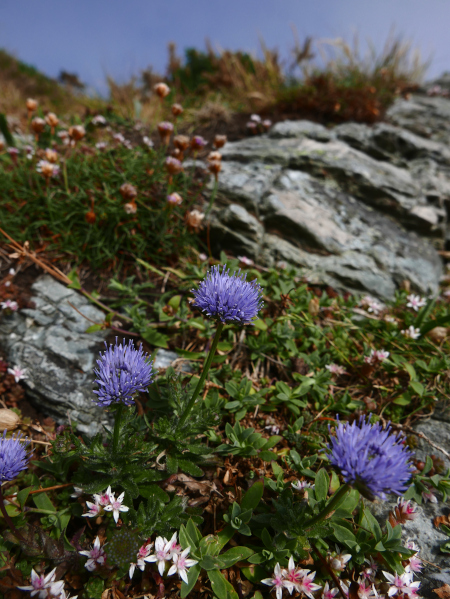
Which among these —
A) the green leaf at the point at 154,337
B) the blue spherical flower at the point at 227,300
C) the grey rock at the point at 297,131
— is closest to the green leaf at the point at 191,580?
the blue spherical flower at the point at 227,300

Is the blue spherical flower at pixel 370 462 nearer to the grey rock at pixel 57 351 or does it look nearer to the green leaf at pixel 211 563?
the green leaf at pixel 211 563

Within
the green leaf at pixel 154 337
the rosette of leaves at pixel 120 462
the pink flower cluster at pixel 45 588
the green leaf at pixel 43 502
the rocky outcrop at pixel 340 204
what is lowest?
the pink flower cluster at pixel 45 588

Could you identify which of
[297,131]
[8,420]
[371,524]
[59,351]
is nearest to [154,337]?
[59,351]

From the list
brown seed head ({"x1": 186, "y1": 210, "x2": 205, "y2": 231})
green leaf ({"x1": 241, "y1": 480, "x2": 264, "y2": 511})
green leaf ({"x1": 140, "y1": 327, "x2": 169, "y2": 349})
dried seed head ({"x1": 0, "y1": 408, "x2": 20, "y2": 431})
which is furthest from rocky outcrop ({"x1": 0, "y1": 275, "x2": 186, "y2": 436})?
brown seed head ({"x1": 186, "y1": 210, "x2": 205, "y2": 231})

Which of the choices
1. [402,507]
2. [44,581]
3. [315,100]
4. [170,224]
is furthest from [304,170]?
[44,581]

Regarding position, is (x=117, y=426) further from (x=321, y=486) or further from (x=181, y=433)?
(x=321, y=486)

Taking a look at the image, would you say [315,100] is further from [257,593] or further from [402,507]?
[257,593]

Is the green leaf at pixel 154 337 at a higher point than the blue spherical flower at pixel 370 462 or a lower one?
lower
